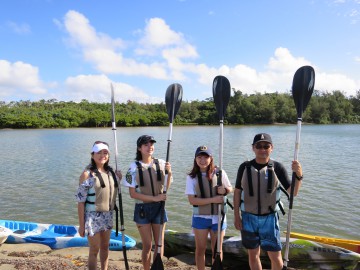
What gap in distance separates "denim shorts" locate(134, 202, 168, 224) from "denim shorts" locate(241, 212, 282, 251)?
1.00 metres

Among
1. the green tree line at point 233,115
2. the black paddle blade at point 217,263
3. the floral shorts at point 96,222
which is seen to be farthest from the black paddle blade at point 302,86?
the green tree line at point 233,115

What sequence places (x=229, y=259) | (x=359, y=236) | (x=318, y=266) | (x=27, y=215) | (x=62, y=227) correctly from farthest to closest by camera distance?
(x=27, y=215), (x=359, y=236), (x=62, y=227), (x=229, y=259), (x=318, y=266)

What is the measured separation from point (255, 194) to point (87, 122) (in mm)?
73940

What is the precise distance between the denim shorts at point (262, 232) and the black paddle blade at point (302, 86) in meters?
1.35

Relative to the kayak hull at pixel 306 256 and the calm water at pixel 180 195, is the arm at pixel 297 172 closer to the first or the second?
the kayak hull at pixel 306 256

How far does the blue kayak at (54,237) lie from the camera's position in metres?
6.18

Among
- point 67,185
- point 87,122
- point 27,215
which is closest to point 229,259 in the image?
point 27,215

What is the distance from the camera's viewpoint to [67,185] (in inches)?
508

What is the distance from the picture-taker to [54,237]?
20.7 feet

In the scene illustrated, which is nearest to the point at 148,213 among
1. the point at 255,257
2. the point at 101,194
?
the point at 101,194

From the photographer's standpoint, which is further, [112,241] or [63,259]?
[112,241]

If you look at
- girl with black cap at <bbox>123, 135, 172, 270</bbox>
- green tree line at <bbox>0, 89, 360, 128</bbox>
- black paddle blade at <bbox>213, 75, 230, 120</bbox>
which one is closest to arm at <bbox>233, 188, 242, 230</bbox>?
girl with black cap at <bbox>123, 135, 172, 270</bbox>

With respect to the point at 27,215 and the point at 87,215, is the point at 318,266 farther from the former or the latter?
the point at 27,215

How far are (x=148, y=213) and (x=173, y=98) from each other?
1.74 m
